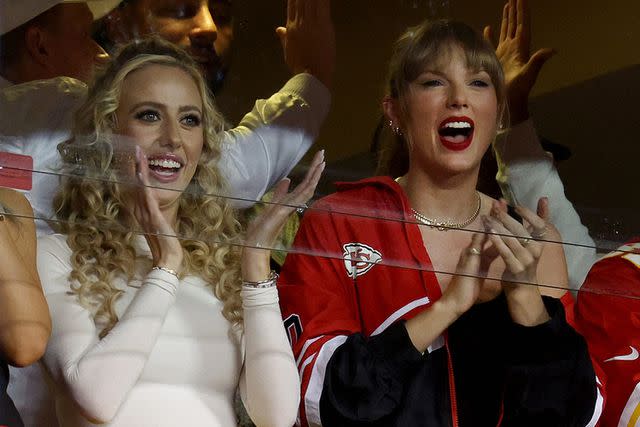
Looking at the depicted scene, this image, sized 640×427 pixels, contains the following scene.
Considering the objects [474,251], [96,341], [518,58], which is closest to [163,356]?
[96,341]

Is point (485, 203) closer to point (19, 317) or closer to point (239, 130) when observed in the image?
point (239, 130)

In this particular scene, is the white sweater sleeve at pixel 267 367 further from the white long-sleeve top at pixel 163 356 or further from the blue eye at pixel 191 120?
the blue eye at pixel 191 120

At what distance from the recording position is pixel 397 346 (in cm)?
107

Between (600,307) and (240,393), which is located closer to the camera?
(240,393)

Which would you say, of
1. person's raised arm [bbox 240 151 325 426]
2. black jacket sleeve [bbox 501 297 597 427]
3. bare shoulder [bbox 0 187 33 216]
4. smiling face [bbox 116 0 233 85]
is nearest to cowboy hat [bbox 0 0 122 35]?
smiling face [bbox 116 0 233 85]

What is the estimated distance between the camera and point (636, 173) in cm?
110

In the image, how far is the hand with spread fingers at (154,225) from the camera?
37.9 inches

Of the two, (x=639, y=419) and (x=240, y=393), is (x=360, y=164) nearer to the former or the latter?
(x=240, y=393)

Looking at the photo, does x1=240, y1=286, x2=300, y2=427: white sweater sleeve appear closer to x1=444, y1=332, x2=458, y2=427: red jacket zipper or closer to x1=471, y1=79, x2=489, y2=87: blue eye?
x1=444, y1=332, x2=458, y2=427: red jacket zipper

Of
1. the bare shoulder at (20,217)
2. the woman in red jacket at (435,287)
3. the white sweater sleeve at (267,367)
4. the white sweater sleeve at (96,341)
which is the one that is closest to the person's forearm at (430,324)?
the woman in red jacket at (435,287)

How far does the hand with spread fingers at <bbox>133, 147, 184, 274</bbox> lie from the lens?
96cm

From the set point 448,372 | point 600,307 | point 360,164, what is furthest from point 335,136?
point 600,307

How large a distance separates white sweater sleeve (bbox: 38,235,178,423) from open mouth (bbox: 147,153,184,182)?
0.09 meters

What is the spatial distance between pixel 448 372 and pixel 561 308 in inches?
4.5
